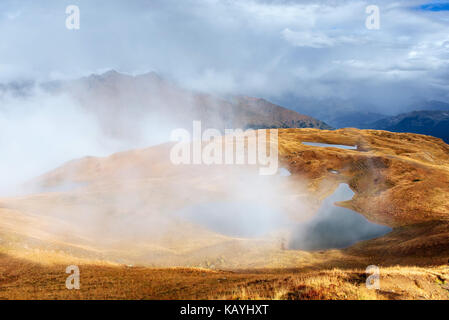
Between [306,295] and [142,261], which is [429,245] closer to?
[306,295]

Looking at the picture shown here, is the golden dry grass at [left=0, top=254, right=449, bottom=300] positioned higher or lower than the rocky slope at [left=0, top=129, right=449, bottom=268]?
lower

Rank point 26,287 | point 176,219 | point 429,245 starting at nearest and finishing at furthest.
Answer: point 26,287, point 429,245, point 176,219

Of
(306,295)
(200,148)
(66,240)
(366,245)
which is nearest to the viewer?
(306,295)

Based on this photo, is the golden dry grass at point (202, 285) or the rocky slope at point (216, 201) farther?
the rocky slope at point (216, 201)

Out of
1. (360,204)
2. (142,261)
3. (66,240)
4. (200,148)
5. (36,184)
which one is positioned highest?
(200,148)

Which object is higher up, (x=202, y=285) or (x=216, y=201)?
(x=216, y=201)

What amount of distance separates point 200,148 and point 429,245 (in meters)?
72.0

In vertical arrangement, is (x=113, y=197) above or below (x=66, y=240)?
above

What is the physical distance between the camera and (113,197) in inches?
2318

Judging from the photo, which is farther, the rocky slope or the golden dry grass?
the rocky slope

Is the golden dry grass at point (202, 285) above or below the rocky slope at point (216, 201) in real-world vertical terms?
below

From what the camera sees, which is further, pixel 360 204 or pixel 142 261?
pixel 360 204

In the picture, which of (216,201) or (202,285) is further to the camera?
(216,201)
